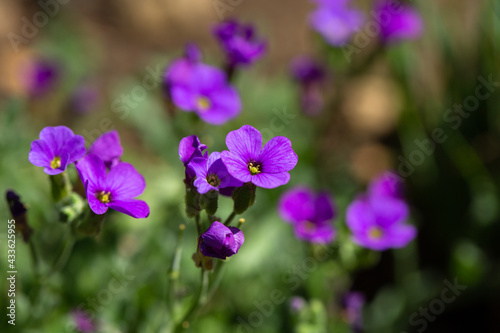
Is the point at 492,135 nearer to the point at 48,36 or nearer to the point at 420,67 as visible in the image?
the point at 420,67

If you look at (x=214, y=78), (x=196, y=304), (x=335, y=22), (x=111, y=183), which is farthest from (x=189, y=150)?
(x=335, y=22)

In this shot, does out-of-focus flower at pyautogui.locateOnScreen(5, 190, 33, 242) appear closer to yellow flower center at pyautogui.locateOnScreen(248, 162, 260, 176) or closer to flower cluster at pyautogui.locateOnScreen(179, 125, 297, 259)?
flower cluster at pyautogui.locateOnScreen(179, 125, 297, 259)

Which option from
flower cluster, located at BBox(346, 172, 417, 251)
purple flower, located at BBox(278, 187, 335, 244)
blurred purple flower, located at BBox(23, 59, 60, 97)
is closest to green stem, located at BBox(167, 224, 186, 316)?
purple flower, located at BBox(278, 187, 335, 244)

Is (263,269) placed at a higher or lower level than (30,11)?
lower

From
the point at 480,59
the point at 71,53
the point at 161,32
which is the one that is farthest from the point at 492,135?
the point at 71,53

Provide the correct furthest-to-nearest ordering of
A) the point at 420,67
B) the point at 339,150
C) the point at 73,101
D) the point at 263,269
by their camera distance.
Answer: the point at 420,67 < the point at 339,150 < the point at 73,101 < the point at 263,269

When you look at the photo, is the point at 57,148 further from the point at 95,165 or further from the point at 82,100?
the point at 82,100
